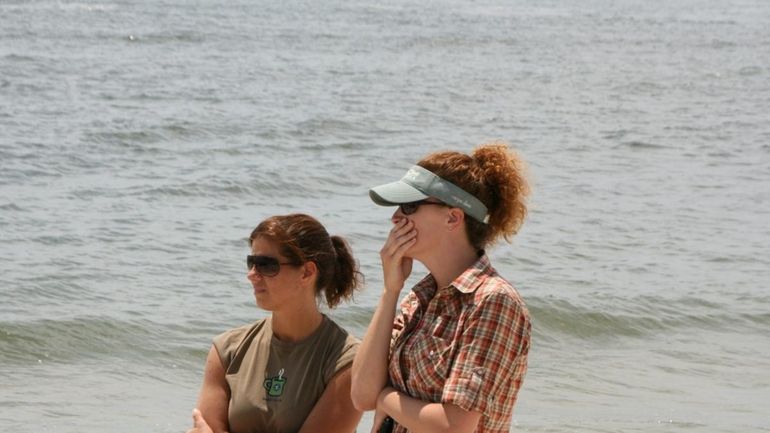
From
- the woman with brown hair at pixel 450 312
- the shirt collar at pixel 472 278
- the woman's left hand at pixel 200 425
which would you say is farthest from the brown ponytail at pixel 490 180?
the woman's left hand at pixel 200 425

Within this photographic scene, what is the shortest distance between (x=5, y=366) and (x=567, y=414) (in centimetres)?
371

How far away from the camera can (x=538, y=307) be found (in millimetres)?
10922

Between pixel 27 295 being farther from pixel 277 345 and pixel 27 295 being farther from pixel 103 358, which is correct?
pixel 277 345

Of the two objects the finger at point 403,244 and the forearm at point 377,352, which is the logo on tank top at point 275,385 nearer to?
the forearm at point 377,352

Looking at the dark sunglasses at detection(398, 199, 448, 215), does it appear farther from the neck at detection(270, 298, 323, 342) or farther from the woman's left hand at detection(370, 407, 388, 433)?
the neck at detection(270, 298, 323, 342)

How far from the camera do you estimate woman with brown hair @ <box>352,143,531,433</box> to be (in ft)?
12.4

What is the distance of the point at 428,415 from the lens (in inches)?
150

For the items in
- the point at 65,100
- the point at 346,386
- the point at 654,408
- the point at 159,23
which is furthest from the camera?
the point at 159,23

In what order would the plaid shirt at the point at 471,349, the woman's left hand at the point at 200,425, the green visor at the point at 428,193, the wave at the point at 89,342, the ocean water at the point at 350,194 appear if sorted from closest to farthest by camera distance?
the plaid shirt at the point at 471,349, the green visor at the point at 428,193, the woman's left hand at the point at 200,425, the ocean water at the point at 350,194, the wave at the point at 89,342

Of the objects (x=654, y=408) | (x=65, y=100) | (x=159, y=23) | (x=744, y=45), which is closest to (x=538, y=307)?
(x=654, y=408)

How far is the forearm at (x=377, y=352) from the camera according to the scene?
3.96m

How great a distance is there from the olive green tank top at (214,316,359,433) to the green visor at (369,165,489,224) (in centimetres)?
83

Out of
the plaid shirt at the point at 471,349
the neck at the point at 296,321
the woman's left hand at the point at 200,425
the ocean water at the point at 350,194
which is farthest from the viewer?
the ocean water at the point at 350,194

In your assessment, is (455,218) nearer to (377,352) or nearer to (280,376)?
(377,352)
